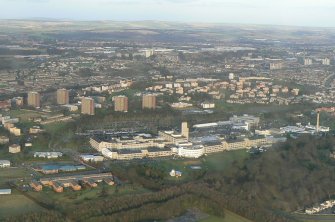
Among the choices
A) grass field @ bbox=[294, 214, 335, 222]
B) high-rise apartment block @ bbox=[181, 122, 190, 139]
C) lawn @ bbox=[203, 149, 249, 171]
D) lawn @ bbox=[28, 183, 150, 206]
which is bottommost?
grass field @ bbox=[294, 214, 335, 222]

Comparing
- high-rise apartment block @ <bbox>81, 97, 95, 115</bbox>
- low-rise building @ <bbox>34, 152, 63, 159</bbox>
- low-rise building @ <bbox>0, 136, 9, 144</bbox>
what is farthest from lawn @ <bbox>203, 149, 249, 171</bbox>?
high-rise apartment block @ <bbox>81, 97, 95, 115</bbox>

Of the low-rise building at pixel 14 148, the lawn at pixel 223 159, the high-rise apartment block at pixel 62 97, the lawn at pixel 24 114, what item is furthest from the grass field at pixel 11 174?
the high-rise apartment block at pixel 62 97

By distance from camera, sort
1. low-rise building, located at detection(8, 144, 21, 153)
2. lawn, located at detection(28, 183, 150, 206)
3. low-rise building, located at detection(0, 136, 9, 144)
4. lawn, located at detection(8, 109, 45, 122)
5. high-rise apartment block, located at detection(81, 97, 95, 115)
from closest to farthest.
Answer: lawn, located at detection(28, 183, 150, 206) < low-rise building, located at detection(8, 144, 21, 153) < low-rise building, located at detection(0, 136, 9, 144) < lawn, located at detection(8, 109, 45, 122) < high-rise apartment block, located at detection(81, 97, 95, 115)

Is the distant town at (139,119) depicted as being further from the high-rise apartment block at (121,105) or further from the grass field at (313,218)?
the grass field at (313,218)

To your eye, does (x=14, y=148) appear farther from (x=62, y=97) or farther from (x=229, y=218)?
(x=229, y=218)

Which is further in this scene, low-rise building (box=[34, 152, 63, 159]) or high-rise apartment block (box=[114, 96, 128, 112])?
high-rise apartment block (box=[114, 96, 128, 112])

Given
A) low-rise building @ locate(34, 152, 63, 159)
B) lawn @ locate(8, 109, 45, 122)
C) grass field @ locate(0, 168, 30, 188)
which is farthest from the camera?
lawn @ locate(8, 109, 45, 122)

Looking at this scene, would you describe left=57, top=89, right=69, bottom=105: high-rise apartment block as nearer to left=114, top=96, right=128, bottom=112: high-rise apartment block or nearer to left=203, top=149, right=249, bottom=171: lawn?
left=114, top=96, right=128, bottom=112: high-rise apartment block

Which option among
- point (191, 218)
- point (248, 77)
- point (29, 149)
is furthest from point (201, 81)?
point (191, 218)

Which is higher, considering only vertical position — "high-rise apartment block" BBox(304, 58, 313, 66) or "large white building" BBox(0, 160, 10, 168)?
"high-rise apartment block" BBox(304, 58, 313, 66)
